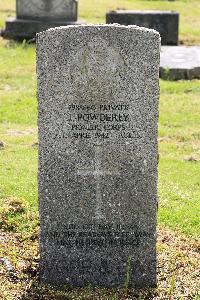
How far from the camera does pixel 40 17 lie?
1669 cm

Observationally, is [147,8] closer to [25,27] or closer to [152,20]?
[152,20]

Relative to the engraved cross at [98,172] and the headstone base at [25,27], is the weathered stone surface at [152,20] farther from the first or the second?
the engraved cross at [98,172]

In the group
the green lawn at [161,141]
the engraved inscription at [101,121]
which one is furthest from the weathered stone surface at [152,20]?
the engraved inscription at [101,121]

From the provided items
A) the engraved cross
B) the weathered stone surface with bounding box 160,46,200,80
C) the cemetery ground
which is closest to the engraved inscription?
the engraved cross

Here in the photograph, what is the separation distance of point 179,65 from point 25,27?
4.44 metres

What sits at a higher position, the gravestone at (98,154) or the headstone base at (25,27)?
the gravestone at (98,154)

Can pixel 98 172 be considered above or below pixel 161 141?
above

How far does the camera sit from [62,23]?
655 inches

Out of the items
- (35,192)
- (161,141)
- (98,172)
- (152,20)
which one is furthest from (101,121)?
(152,20)

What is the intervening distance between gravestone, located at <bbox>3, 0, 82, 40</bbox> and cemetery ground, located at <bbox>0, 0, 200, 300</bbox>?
1.58 meters

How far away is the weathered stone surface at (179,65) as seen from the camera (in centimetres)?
1379

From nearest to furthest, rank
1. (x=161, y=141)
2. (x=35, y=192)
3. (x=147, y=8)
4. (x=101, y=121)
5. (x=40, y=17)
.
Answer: (x=101, y=121) → (x=35, y=192) → (x=161, y=141) → (x=40, y=17) → (x=147, y=8)

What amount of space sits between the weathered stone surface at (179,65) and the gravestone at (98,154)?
869cm

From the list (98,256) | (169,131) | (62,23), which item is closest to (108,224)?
(98,256)
